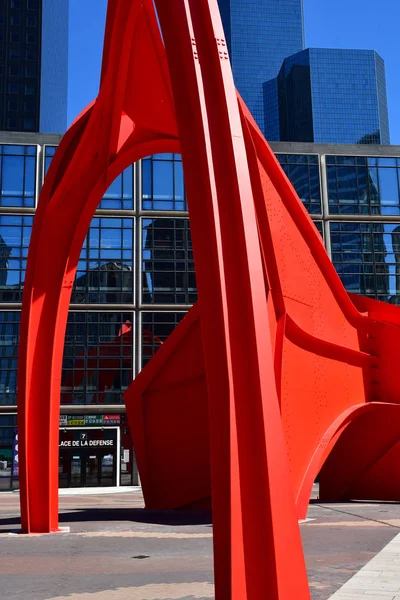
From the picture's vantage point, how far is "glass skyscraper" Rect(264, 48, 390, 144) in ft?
518

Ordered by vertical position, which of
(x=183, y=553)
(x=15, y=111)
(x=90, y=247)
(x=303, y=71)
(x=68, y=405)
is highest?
(x=303, y=71)

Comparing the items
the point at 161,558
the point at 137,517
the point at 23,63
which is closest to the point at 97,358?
the point at 137,517

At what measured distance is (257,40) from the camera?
602ft

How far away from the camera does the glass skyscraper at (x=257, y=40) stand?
18062 cm

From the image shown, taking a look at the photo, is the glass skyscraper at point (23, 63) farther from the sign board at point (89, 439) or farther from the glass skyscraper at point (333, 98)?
the glass skyscraper at point (333, 98)

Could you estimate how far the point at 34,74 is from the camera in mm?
92188

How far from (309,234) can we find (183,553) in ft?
26.5

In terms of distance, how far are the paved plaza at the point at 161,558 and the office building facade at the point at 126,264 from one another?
65.5 feet

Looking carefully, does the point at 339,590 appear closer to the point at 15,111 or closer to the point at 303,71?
the point at 15,111

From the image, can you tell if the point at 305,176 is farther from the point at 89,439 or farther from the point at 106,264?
the point at 89,439

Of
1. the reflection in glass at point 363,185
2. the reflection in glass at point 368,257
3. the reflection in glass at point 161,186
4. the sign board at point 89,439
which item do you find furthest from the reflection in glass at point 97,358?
the reflection in glass at point 363,185

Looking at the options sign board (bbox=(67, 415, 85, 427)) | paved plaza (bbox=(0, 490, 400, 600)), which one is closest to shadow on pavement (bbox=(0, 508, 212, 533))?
paved plaza (bbox=(0, 490, 400, 600))

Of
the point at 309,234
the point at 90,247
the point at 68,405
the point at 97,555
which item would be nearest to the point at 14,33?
the point at 90,247

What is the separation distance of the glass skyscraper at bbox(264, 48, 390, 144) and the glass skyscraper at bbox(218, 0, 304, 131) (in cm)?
1583
